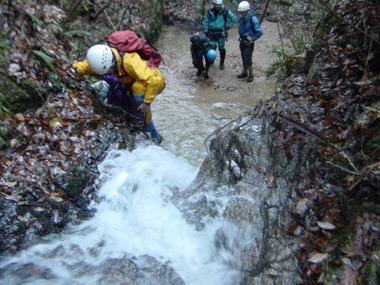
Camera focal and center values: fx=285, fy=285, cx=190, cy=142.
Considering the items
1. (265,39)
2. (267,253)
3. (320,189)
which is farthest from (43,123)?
(265,39)

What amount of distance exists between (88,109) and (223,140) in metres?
2.42

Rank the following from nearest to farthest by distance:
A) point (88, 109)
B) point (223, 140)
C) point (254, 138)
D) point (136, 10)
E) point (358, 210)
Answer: point (358, 210)
point (254, 138)
point (223, 140)
point (88, 109)
point (136, 10)

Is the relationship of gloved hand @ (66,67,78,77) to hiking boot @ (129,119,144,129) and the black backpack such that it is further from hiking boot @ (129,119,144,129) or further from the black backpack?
the black backpack

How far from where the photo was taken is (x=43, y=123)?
413cm

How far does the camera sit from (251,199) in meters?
3.36

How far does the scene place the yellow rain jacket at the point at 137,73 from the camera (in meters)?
4.31

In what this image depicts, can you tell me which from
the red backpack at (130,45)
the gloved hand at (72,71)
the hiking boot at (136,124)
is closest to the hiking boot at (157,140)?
the hiking boot at (136,124)

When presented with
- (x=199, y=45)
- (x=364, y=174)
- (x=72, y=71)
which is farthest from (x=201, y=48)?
(x=364, y=174)

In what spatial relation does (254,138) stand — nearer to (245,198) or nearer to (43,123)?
(245,198)

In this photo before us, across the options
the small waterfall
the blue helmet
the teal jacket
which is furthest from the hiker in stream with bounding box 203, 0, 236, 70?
the small waterfall

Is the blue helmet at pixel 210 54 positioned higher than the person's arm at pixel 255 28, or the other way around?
the person's arm at pixel 255 28

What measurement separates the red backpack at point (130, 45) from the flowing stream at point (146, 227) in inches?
64.3

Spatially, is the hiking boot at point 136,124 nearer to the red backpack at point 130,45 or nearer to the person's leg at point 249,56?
the red backpack at point 130,45

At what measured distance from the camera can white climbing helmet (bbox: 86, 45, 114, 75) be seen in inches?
159
